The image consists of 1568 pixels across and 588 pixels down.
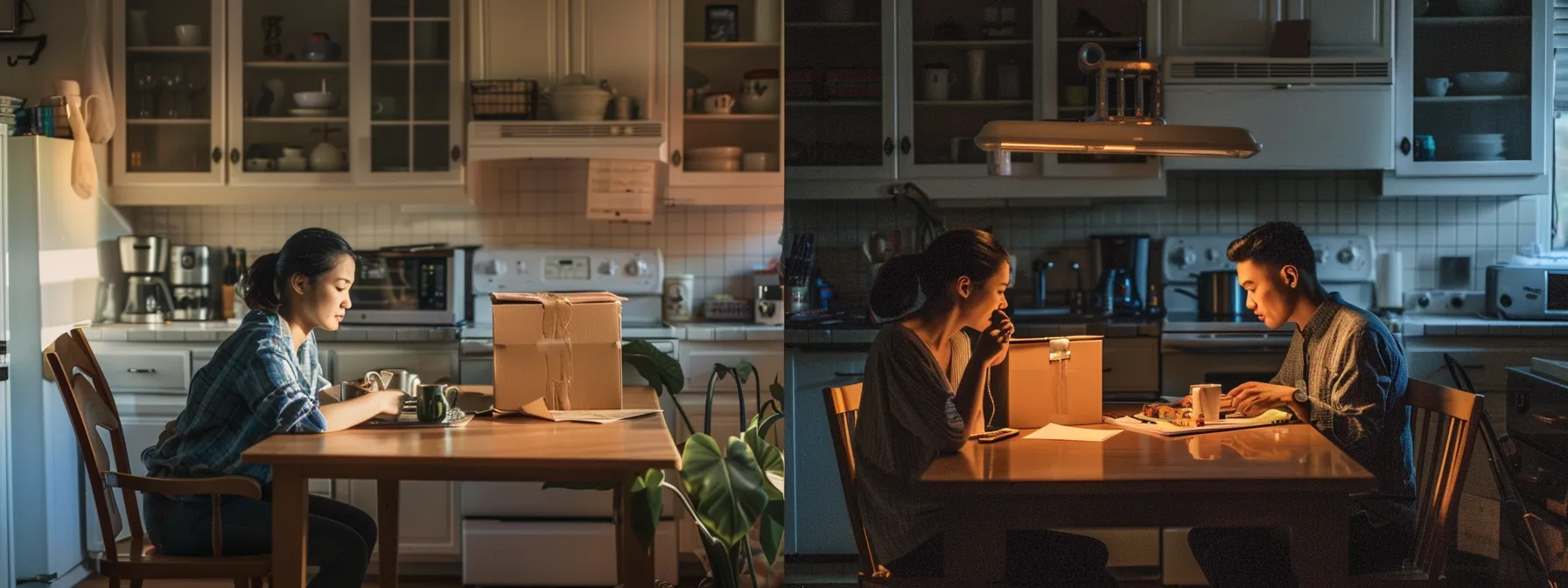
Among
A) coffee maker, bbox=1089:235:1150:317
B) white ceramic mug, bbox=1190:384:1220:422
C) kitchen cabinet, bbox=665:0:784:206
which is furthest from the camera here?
kitchen cabinet, bbox=665:0:784:206

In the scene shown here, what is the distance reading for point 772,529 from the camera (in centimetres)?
258

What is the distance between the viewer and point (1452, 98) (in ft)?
4.38

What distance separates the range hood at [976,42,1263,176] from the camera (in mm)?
1265

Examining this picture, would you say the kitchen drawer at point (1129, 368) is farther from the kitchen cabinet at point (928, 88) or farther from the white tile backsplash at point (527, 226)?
the white tile backsplash at point (527, 226)

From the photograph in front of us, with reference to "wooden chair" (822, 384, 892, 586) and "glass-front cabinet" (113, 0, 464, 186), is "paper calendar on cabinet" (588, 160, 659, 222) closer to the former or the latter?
"glass-front cabinet" (113, 0, 464, 186)

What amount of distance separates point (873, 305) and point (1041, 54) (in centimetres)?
30

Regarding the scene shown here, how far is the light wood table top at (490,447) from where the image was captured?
6.75ft

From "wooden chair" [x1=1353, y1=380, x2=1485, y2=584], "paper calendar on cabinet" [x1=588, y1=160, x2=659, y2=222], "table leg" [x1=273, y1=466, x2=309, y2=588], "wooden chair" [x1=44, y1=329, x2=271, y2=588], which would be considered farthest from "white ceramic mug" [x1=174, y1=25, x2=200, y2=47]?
"wooden chair" [x1=1353, y1=380, x2=1485, y2=584]

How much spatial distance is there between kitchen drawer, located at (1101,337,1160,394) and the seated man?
108mm

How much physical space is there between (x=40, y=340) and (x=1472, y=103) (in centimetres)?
357

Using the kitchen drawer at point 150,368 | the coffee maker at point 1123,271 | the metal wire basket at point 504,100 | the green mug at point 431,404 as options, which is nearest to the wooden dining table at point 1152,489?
the coffee maker at point 1123,271

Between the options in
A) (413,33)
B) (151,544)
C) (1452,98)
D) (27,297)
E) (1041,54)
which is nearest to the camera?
(1041,54)

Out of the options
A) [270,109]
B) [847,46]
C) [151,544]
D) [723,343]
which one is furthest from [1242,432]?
[270,109]

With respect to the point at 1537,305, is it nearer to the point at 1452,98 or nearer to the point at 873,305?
the point at 1452,98
